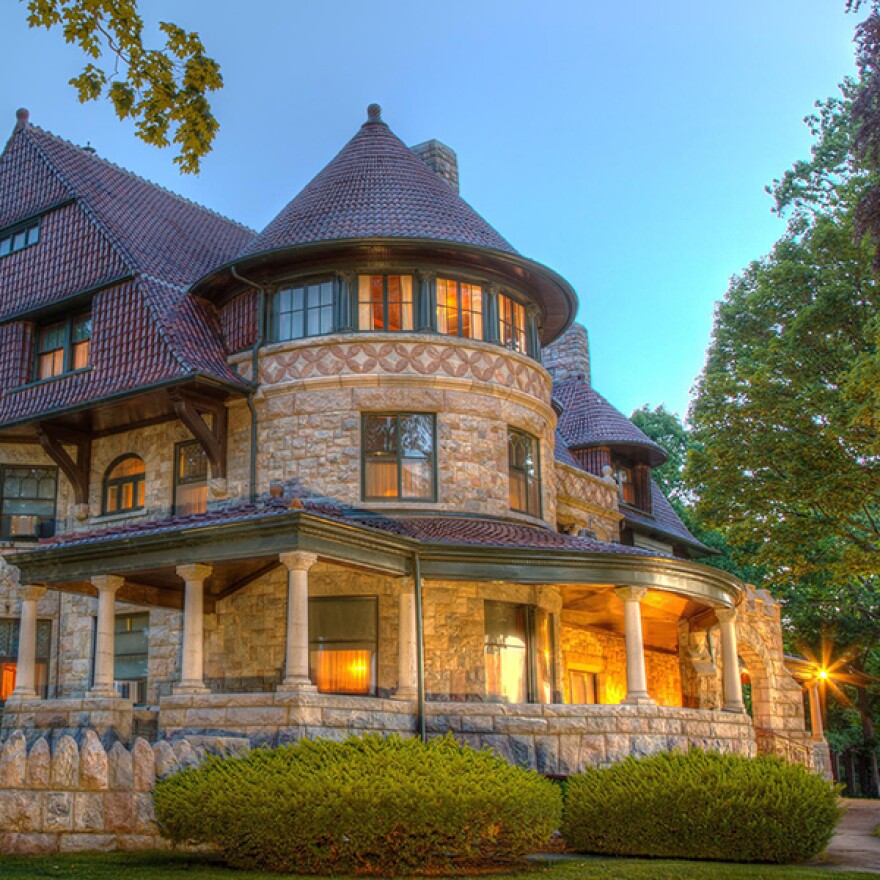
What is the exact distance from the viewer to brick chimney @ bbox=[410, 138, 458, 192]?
102 feet

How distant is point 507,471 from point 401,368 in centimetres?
293

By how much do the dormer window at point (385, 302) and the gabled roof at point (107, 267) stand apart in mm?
2778

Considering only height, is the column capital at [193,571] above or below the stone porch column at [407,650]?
above

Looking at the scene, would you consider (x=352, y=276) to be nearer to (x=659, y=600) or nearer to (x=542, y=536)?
(x=542, y=536)

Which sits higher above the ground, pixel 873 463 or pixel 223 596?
pixel 873 463

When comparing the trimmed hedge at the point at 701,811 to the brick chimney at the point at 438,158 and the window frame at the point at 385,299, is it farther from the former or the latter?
the brick chimney at the point at 438,158

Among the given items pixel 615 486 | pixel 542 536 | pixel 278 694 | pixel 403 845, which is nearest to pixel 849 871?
pixel 403 845

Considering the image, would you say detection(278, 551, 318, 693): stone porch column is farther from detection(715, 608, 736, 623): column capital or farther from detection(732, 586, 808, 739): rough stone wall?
detection(732, 586, 808, 739): rough stone wall

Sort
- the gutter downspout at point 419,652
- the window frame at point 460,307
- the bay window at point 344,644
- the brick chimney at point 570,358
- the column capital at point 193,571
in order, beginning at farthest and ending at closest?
1. the brick chimney at point 570,358
2. the window frame at point 460,307
3. the bay window at point 344,644
4. the gutter downspout at point 419,652
5. the column capital at point 193,571

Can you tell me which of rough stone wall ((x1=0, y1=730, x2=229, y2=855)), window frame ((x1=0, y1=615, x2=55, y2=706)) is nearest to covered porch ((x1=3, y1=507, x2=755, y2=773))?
window frame ((x1=0, y1=615, x2=55, y2=706))

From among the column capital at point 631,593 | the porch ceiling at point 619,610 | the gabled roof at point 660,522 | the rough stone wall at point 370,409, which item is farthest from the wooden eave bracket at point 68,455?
the gabled roof at point 660,522

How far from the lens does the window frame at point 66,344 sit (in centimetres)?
2436

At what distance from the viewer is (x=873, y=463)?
24609 millimetres

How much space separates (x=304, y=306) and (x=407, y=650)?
7.46 m
